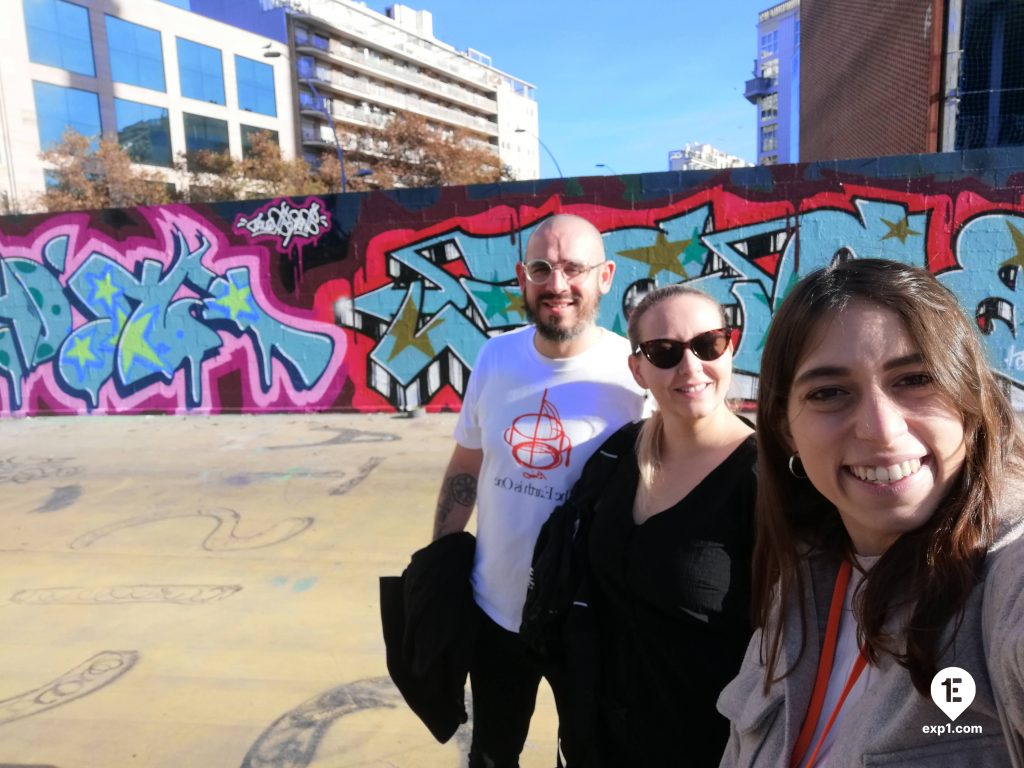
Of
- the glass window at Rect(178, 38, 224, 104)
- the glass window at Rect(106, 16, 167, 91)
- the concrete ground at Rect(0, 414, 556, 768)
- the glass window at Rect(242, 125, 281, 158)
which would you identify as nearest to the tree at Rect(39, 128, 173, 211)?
the glass window at Rect(106, 16, 167, 91)

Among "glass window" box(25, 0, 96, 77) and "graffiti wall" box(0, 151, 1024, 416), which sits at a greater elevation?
"glass window" box(25, 0, 96, 77)

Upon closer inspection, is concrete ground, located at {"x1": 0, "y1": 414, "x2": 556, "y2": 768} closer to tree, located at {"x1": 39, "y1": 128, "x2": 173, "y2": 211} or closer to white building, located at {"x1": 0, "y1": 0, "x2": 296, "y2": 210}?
tree, located at {"x1": 39, "y1": 128, "x2": 173, "y2": 211}

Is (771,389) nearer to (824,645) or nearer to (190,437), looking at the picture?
(824,645)

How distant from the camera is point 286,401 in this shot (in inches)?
333

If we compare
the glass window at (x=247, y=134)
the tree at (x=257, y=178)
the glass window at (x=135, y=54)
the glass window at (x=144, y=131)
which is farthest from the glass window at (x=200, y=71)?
the tree at (x=257, y=178)

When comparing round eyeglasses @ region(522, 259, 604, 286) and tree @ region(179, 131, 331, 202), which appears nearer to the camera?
round eyeglasses @ region(522, 259, 604, 286)

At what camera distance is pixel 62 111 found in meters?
39.0

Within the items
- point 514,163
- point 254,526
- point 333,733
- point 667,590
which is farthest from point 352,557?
point 514,163

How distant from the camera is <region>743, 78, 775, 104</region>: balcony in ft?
203

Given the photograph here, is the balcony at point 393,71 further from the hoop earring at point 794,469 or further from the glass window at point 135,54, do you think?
the hoop earring at point 794,469

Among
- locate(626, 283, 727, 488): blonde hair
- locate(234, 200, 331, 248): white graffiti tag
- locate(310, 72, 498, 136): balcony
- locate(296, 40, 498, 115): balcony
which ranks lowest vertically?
locate(626, 283, 727, 488): blonde hair

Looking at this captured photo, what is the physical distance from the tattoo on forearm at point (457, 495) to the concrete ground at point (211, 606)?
33.5 inches
